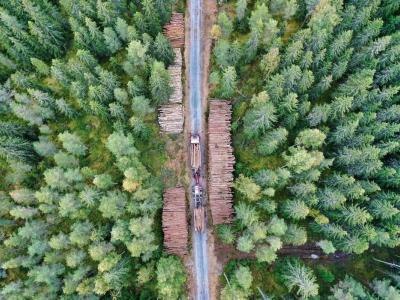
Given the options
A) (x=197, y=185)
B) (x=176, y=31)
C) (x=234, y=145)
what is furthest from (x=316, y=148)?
(x=176, y=31)

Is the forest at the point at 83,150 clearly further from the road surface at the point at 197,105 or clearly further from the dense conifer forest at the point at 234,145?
the road surface at the point at 197,105

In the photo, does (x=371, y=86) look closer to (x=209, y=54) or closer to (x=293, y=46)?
(x=293, y=46)

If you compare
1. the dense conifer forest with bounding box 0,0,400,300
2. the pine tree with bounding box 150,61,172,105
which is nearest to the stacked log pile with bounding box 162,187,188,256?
the dense conifer forest with bounding box 0,0,400,300

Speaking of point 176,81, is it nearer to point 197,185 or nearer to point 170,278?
point 197,185

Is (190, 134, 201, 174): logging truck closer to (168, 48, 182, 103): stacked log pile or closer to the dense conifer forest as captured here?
the dense conifer forest

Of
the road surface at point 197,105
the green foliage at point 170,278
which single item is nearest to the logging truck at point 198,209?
the road surface at point 197,105

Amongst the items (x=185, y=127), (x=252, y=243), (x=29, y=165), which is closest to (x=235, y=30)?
(x=185, y=127)
